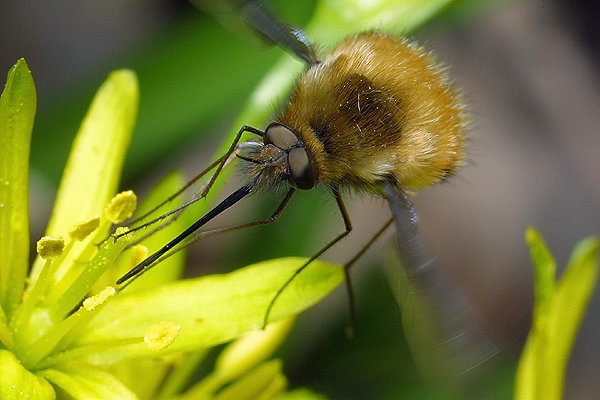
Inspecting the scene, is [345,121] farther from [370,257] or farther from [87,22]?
[87,22]

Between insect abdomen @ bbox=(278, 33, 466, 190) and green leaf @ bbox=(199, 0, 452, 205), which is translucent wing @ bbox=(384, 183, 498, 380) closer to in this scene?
insect abdomen @ bbox=(278, 33, 466, 190)

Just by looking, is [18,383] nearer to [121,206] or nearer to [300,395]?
[121,206]

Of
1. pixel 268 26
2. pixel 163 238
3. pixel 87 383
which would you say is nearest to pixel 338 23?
pixel 268 26

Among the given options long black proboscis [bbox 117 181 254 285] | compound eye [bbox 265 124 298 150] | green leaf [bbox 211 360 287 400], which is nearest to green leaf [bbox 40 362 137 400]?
long black proboscis [bbox 117 181 254 285]

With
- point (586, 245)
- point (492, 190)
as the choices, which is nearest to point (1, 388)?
point (586, 245)

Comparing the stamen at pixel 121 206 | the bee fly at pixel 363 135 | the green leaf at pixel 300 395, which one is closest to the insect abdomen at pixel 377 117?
the bee fly at pixel 363 135

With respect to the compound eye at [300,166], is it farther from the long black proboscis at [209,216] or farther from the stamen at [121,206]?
the stamen at [121,206]
